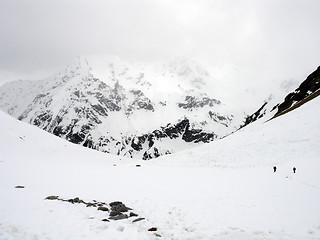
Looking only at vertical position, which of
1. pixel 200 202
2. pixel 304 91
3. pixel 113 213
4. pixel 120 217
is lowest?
pixel 120 217

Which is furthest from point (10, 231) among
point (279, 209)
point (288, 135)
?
point (288, 135)

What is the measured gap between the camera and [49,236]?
1039cm

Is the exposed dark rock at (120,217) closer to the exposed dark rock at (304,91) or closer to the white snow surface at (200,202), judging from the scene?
the white snow surface at (200,202)

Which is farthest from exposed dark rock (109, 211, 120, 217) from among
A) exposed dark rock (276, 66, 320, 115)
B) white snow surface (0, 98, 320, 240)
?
exposed dark rock (276, 66, 320, 115)

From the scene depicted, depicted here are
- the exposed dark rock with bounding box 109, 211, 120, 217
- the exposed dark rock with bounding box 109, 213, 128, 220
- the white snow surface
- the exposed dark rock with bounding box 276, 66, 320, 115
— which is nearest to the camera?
the white snow surface

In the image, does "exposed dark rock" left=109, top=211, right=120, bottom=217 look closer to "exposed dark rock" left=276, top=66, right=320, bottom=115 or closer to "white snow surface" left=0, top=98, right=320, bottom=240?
"white snow surface" left=0, top=98, right=320, bottom=240

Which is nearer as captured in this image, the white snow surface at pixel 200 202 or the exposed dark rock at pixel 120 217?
the white snow surface at pixel 200 202

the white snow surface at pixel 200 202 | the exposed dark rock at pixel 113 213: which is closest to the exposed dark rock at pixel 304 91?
the white snow surface at pixel 200 202

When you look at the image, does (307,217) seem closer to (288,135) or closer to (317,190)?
(317,190)

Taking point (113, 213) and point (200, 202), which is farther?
point (200, 202)

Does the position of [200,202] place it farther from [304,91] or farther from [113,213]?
[304,91]

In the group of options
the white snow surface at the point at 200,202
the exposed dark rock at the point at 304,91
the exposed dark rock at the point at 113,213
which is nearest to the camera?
the white snow surface at the point at 200,202

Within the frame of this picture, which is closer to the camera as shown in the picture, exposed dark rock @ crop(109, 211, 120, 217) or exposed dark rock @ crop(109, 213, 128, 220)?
exposed dark rock @ crop(109, 213, 128, 220)

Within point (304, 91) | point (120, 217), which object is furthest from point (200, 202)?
point (304, 91)
